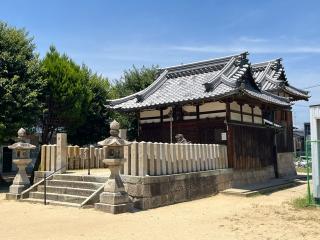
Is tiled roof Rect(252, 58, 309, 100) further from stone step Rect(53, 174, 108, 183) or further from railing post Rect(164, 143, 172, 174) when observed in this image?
stone step Rect(53, 174, 108, 183)

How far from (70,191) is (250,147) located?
10.1 metres

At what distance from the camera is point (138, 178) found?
12.0 meters

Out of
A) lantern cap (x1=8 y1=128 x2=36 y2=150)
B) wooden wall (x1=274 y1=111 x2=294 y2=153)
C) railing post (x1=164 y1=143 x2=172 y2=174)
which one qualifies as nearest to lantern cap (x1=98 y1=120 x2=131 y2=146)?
railing post (x1=164 y1=143 x2=172 y2=174)

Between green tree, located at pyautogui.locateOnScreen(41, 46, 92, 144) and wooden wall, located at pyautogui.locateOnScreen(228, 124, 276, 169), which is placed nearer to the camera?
wooden wall, located at pyautogui.locateOnScreen(228, 124, 276, 169)

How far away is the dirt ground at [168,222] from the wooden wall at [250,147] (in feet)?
15.3

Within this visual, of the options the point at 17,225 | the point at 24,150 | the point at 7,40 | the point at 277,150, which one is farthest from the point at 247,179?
the point at 7,40

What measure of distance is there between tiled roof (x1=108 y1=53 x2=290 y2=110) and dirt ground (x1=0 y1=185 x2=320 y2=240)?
647 cm

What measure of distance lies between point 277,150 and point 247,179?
6147 mm

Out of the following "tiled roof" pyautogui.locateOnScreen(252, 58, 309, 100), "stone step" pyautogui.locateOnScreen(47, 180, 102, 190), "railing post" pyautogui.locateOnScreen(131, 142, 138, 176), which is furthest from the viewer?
"tiled roof" pyautogui.locateOnScreen(252, 58, 309, 100)

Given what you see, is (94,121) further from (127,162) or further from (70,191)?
(127,162)

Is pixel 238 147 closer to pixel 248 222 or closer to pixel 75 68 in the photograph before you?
pixel 248 222

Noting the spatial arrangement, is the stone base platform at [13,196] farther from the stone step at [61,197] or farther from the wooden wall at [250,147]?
the wooden wall at [250,147]

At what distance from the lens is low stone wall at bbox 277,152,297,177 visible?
24044mm

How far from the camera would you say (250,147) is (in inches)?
765
